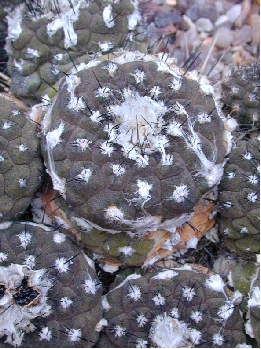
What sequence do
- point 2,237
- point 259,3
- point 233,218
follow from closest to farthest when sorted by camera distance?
point 2,237, point 233,218, point 259,3

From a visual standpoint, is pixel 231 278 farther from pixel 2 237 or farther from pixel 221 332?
pixel 2 237

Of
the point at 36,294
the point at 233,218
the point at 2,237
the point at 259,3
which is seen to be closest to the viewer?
the point at 36,294

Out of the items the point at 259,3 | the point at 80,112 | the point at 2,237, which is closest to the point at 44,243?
the point at 2,237

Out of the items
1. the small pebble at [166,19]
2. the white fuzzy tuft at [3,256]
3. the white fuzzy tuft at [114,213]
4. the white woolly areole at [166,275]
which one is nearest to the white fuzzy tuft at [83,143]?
the white fuzzy tuft at [114,213]

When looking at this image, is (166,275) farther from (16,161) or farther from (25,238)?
(16,161)

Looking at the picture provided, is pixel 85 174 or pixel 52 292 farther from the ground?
pixel 85 174

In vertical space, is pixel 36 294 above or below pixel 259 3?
below

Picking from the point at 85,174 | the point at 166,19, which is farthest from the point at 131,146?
the point at 166,19
